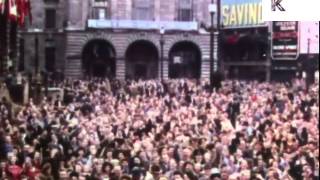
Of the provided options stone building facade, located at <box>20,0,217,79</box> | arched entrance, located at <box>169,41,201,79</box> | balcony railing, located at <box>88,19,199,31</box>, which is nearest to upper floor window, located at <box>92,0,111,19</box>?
stone building facade, located at <box>20,0,217,79</box>

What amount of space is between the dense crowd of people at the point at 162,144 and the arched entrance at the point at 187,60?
39.0m

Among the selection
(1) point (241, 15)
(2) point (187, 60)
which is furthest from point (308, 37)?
(2) point (187, 60)

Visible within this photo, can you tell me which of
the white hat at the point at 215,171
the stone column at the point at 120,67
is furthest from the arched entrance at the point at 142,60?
the white hat at the point at 215,171

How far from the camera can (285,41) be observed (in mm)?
Result: 54031

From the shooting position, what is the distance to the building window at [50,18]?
2576 inches

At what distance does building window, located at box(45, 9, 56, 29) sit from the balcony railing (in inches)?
145

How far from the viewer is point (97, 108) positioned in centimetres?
2598

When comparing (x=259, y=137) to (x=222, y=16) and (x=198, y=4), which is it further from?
(x=198, y=4)

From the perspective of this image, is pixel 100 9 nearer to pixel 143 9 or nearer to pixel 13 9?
pixel 143 9

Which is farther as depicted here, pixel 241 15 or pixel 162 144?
pixel 241 15

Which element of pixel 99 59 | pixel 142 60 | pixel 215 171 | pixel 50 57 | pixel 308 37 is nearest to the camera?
pixel 215 171

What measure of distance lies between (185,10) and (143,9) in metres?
3.59

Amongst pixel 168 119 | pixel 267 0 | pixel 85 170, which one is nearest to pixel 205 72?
pixel 168 119

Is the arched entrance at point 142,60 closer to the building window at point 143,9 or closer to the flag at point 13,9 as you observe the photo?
the building window at point 143,9
